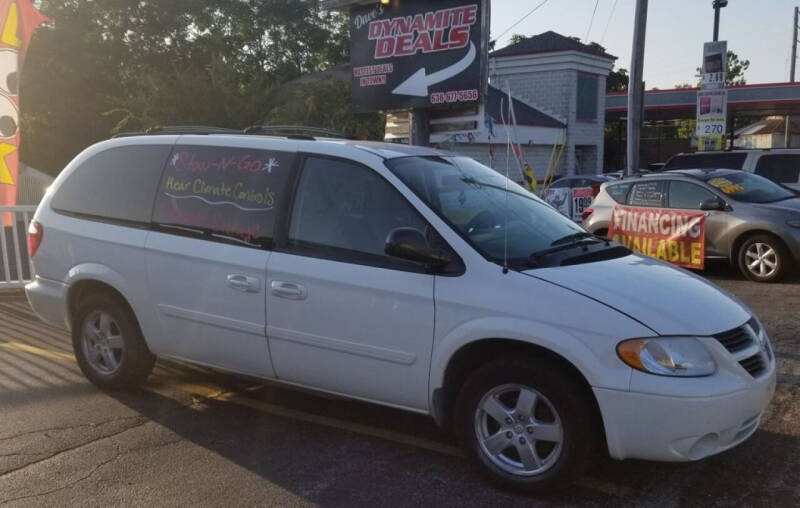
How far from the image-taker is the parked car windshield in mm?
9742

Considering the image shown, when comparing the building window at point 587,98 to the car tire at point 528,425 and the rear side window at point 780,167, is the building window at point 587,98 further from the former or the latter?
the car tire at point 528,425

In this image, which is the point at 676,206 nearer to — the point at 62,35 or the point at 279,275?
the point at 279,275

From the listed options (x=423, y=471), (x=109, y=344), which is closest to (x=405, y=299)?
(x=423, y=471)

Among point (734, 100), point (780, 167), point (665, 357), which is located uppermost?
point (734, 100)

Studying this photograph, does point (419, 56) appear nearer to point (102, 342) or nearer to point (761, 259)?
point (761, 259)

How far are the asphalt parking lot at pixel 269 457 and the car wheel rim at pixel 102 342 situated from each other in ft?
0.69

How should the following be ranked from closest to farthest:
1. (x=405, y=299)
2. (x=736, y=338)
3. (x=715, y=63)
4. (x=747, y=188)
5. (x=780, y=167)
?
(x=736, y=338) < (x=405, y=299) < (x=747, y=188) < (x=780, y=167) < (x=715, y=63)

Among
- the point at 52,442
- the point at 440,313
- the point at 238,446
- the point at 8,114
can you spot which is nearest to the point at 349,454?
the point at 238,446

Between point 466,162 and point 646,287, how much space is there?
164cm

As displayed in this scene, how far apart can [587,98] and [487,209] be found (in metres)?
24.4

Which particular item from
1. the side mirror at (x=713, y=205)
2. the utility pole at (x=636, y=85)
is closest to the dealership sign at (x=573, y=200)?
the utility pole at (x=636, y=85)

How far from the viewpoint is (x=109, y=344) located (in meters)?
5.20

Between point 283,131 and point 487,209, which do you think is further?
point 283,131

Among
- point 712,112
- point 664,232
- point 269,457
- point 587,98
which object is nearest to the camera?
point 269,457
